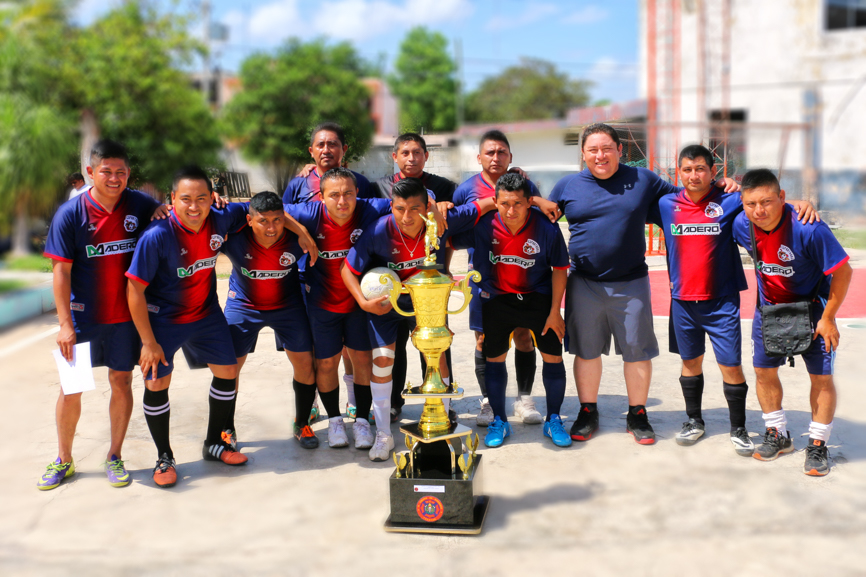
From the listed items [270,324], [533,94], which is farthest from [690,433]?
[533,94]

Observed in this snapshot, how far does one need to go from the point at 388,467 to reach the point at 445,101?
52.6m

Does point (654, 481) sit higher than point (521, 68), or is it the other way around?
point (521, 68)

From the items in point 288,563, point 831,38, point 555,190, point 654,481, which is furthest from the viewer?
point 831,38

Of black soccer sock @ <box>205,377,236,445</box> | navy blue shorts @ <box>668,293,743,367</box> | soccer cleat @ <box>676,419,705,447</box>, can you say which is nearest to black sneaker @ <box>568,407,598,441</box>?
soccer cleat @ <box>676,419,705,447</box>

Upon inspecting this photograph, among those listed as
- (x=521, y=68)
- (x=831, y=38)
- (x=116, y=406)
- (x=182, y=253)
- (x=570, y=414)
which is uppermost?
(x=521, y=68)

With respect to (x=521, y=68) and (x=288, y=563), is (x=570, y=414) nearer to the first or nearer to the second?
(x=288, y=563)

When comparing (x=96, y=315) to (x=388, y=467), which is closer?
(x=96, y=315)

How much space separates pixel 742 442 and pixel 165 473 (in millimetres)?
3722

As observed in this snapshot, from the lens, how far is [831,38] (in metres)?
20.7

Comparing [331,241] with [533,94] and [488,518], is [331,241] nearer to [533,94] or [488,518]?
[488,518]

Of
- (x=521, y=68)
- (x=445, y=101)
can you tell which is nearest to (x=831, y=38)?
(x=521, y=68)

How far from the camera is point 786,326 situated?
4.31 meters

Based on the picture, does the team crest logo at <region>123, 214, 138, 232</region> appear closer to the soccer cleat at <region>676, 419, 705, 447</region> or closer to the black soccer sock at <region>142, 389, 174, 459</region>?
the black soccer sock at <region>142, 389, 174, 459</region>

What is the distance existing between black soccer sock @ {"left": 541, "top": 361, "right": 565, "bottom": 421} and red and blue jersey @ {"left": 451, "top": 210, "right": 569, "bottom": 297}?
0.56 metres
